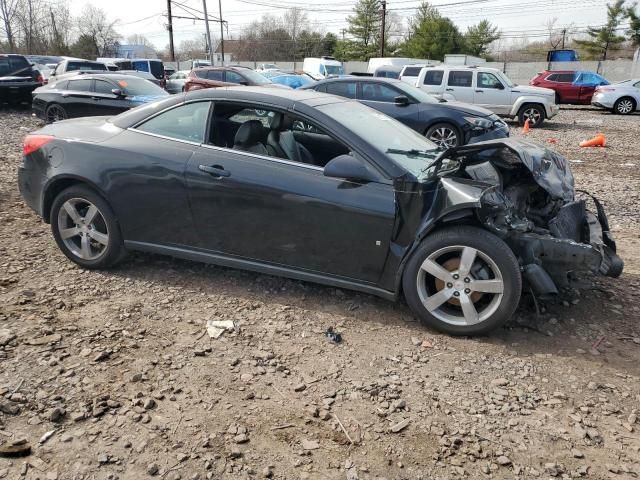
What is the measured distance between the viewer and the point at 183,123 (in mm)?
4051

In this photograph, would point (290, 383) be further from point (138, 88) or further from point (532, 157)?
point (138, 88)

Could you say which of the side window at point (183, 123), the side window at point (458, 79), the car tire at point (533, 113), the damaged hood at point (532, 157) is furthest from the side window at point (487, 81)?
the side window at point (183, 123)

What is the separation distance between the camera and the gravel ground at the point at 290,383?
244 centimetres

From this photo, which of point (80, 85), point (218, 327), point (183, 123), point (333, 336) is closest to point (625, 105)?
point (80, 85)

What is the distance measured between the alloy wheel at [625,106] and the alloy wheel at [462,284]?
69.9ft

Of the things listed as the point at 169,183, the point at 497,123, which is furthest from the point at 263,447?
the point at 497,123

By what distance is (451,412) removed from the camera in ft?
9.16

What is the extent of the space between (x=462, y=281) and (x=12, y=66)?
17.6 m

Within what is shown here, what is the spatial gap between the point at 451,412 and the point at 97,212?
3.11 m

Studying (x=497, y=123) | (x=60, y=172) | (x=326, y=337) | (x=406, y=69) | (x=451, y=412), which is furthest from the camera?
(x=406, y=69)

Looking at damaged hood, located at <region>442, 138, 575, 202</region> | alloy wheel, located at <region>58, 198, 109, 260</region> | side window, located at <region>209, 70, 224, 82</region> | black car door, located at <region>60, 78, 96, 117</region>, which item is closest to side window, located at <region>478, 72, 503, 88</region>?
side window, located at <region>209, 70, 224, 82</region>

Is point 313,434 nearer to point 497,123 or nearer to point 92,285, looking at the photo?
point 92,285

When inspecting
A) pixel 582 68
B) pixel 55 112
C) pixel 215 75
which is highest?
pixel 582 68

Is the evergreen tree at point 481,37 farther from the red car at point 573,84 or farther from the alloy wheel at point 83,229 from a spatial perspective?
the alloy wheel at point 83,229
